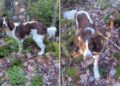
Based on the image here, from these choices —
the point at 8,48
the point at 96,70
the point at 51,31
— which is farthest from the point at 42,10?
the point at 96,70

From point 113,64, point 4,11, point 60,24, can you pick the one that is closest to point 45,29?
point 60,24

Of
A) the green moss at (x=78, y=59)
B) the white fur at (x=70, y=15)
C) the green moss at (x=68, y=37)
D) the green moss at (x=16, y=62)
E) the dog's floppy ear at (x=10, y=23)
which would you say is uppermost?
the white fur at (x=70, y=15)

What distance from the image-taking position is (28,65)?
166 centimetres

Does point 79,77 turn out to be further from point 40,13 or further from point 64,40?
point 40,13

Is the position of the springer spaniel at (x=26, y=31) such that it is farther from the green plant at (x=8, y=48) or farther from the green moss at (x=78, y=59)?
the green moss at (x=78, y=59)

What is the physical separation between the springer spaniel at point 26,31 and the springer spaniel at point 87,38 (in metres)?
0.11

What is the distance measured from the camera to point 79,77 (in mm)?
1608

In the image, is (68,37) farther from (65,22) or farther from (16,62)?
(16,62)

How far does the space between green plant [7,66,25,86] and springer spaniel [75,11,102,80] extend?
263 millimetres

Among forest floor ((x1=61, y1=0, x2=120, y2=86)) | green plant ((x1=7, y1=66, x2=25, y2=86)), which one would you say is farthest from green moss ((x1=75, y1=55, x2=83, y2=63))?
green plant ((x1=7, y1=66, x2=25, y2=86))

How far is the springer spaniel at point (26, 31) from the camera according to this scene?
163 centimetres

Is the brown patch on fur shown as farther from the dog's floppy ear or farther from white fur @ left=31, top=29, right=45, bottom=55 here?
the dog's floppy ear

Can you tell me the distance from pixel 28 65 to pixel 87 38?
10.8 inches

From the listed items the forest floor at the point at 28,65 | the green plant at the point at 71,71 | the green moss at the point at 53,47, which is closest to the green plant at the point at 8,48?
the forest floor at the point at 28,65
